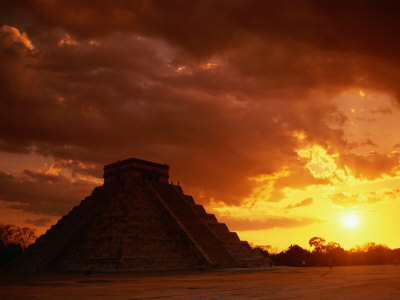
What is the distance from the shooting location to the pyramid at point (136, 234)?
3130 centimetres

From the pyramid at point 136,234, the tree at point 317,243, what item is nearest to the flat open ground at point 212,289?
the pyramid at point 136,234

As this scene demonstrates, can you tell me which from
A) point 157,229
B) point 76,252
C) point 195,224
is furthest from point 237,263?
point 76,252

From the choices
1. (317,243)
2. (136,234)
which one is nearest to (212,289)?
(136,234)

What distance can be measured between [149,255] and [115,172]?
15.0m

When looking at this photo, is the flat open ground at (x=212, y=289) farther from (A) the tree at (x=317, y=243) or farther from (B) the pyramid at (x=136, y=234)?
(A) the tree at (x=317, y=243)

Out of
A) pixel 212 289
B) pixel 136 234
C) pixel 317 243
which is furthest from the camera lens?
pixel 317 243

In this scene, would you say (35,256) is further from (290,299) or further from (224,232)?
(290,299)

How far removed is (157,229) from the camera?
35031mm

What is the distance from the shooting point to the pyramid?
103 feet

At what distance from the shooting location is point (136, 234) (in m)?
32.7

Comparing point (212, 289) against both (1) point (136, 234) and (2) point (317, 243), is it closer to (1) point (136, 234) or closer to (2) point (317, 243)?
(1) point (136, 234)

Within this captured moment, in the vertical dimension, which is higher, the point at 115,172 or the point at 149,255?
the point at 115,172

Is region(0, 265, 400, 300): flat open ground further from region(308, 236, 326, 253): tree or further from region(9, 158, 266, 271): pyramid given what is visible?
region(308, 236, 326, 253): tree

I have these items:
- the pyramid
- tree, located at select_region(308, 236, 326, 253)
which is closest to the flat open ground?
the pyramid
